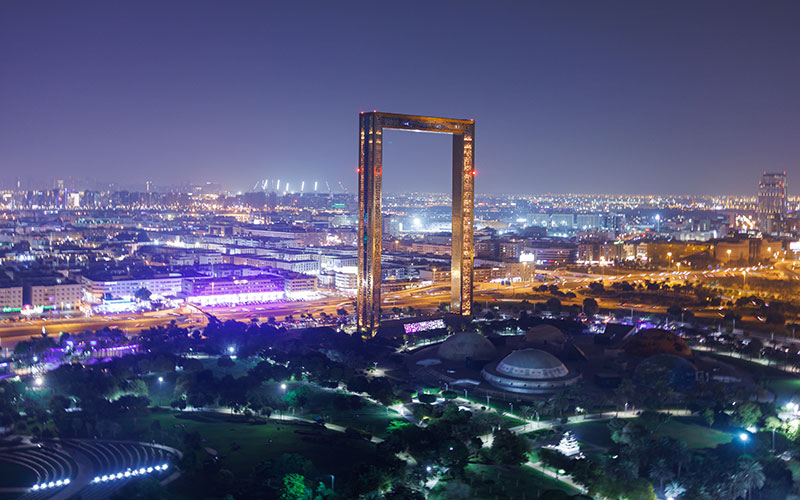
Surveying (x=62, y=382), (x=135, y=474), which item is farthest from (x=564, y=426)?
(x=62, y=382)

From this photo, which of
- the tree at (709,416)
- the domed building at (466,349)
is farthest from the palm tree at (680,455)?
the domed building at (466,349)

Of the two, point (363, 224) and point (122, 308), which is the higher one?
point (363, 224)

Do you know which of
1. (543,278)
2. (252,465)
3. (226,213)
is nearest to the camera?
(252,465)

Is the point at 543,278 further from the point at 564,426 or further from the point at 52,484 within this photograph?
the point at 52,484

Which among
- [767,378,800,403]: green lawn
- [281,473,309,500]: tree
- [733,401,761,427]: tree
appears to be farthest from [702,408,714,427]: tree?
[281,473,309,500]: tree

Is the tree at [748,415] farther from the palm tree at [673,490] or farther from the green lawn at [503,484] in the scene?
the green lawn at [503,484]

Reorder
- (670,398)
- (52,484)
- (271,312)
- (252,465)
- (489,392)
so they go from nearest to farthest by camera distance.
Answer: (52,484)
(252,465)
(670,398)
(489,392)
(271,312)

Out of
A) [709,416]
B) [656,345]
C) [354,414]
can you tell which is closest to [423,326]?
[656,345]
